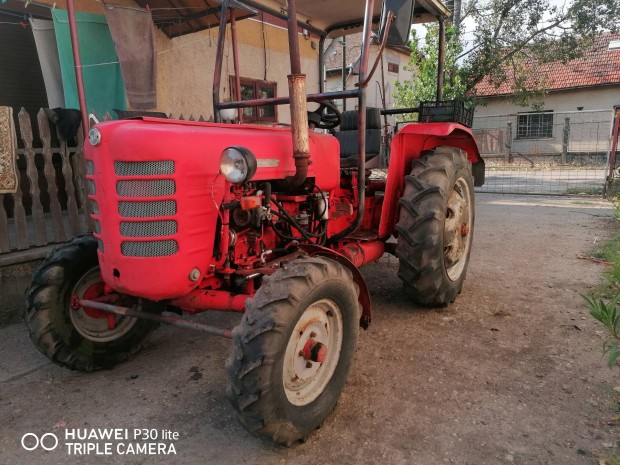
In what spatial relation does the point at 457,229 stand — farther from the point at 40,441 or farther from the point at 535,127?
the point at 535,127

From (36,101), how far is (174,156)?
6193mm

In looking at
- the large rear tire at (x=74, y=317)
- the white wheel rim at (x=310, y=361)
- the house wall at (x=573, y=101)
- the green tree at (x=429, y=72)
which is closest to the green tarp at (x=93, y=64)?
the large rear tire at (x=74, y=317)

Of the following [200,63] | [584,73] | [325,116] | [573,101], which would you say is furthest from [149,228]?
[584,73]

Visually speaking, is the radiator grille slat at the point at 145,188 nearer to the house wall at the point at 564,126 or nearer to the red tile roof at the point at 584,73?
the house wall at the point at 564,126

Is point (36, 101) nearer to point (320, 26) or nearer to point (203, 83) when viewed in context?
point (203, 83)

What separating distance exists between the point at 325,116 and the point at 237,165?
1.89 m

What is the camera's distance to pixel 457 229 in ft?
13.4

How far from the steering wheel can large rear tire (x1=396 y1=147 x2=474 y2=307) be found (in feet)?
2.36

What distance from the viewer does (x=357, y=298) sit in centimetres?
259

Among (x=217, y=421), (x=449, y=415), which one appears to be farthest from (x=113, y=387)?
(x=449, y=415)

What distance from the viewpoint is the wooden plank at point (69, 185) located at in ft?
15.2

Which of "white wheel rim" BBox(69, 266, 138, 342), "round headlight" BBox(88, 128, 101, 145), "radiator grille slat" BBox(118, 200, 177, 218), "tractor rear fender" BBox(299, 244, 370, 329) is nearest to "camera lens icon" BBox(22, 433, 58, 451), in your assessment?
"white wheel rim" BBox(69, 266, 138, 342)

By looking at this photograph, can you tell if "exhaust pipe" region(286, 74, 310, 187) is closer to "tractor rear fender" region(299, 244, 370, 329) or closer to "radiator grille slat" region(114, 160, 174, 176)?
"tractor rear fender" region(299, 244, 370, 329)

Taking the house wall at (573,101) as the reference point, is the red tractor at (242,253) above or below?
below
